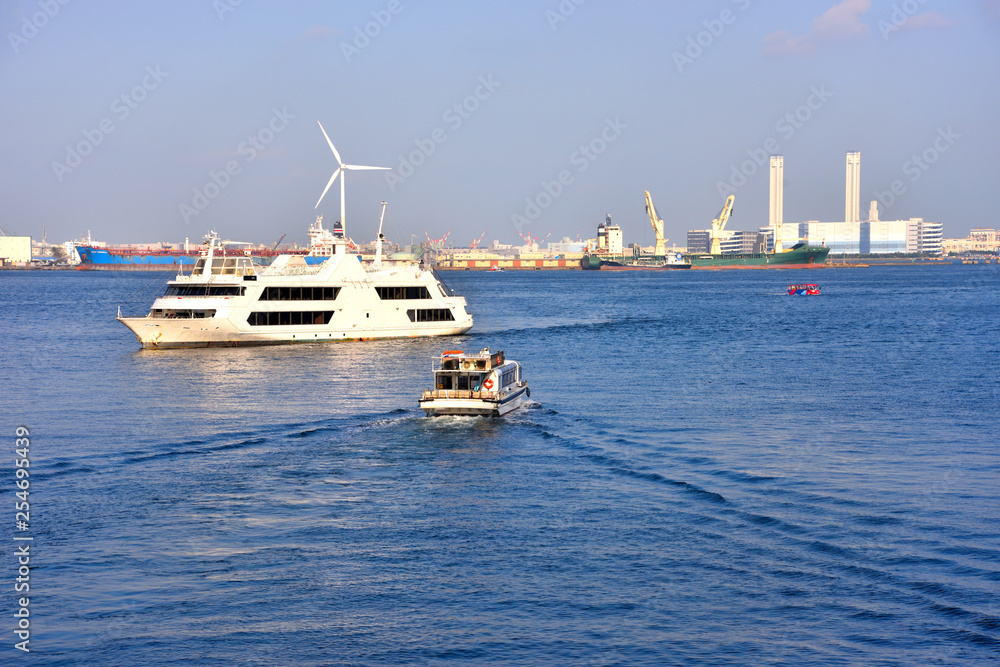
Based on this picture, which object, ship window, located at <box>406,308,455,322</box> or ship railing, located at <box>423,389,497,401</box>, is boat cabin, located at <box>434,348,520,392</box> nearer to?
ship railing, located at <box>423,389,497,401</box>

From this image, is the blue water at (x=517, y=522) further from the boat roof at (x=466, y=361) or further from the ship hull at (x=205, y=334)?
the ship hull at (x=205, y=334)

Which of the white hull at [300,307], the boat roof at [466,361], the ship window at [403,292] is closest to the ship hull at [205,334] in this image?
the white hull at [300,307]

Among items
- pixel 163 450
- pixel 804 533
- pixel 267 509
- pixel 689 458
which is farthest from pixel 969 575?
pixel 163 450

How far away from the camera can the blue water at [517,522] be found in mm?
18312

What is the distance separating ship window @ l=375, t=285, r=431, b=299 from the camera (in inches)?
2879

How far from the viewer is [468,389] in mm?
38594

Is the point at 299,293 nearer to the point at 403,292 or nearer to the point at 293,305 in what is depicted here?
the point at 293,305

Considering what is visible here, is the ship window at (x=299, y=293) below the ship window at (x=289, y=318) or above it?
above

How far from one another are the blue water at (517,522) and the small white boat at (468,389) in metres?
0.65

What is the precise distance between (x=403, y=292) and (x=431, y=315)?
309 cm

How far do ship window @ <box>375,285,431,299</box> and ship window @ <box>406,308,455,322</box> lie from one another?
1.19 m

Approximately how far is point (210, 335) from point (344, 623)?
51.3m

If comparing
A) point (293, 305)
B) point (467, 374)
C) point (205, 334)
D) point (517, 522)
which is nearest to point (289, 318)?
point (293, 305)

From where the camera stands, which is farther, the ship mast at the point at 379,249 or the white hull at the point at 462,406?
the ship mast at the point at 379,249
